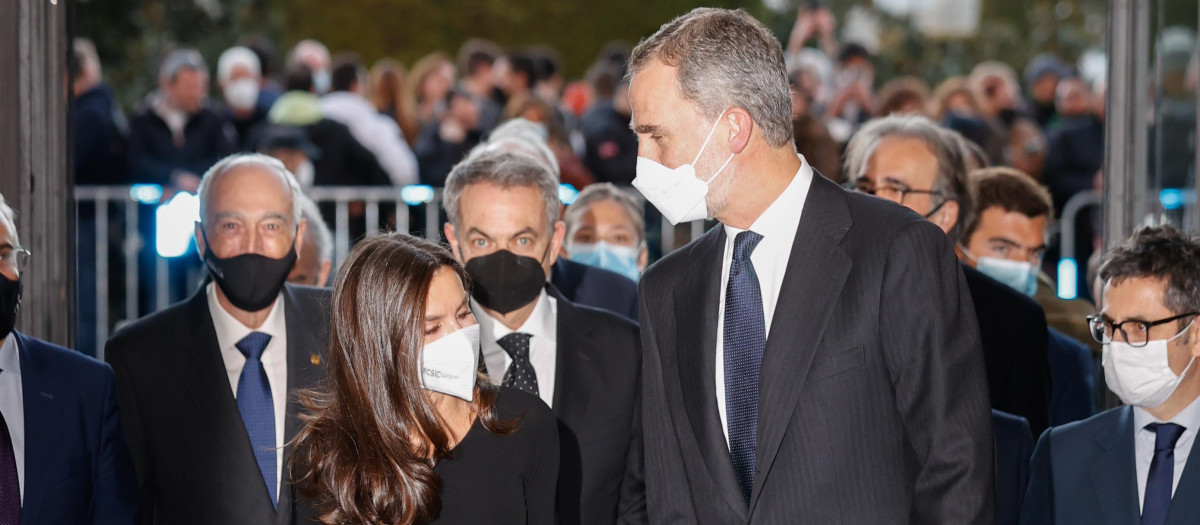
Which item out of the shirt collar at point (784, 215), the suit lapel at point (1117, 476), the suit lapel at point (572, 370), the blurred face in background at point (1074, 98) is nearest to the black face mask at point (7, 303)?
the suit lapel at point (572, 370)

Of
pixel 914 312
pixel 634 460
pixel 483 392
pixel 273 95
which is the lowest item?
pixel 634 460

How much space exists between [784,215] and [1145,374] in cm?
136

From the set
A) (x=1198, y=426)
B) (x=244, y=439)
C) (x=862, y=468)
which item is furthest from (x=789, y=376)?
(x=244, y=439)

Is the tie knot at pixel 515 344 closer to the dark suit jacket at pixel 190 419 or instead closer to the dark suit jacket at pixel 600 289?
the dark suit jacket at pixel 190 419

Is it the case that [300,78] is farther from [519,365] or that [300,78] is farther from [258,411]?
[519,365]

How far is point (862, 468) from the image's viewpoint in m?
2.85

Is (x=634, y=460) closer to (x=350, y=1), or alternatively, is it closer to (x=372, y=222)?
(x=372, y=222)

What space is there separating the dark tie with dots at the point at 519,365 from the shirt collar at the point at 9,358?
1322 mm

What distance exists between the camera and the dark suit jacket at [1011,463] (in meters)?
3.98

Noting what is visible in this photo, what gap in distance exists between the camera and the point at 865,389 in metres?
2.83

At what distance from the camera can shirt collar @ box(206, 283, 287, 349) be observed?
4.14 m

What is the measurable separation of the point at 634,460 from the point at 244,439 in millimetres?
1122

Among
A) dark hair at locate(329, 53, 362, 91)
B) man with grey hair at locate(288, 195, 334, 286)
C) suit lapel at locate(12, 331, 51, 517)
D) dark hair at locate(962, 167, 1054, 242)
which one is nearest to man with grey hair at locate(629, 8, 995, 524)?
suit lapel at locate(12, 331, 51, 517)

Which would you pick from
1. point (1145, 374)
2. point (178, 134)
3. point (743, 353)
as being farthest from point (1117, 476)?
point (178, 134)
